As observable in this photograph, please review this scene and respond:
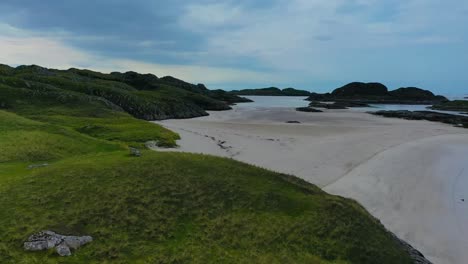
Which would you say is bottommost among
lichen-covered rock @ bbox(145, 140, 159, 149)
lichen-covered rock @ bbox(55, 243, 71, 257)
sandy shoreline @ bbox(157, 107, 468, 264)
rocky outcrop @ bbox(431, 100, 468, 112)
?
sandy shoreline @ bbox(157, 107, 468, 264)

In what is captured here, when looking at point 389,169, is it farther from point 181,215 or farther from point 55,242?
point 55,242

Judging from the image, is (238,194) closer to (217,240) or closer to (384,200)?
(217,240)

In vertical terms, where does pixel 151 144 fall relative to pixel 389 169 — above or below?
above

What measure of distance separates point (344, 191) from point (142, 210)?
61.8 feet

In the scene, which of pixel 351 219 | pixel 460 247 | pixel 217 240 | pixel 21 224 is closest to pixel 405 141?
pixel 460 247

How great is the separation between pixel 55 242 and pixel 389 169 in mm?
32618

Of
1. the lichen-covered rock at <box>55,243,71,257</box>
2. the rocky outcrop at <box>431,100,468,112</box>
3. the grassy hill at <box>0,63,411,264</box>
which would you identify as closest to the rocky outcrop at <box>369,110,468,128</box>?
the rocky outcrop at <box>431,100,468,112</box>

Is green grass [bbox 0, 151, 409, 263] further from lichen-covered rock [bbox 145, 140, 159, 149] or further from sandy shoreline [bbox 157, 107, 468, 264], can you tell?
lichen-covered rock [bbox 145, 140, 159, 149]

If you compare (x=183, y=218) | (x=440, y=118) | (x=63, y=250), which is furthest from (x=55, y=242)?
(x=440, y=118)

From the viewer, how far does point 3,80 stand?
263 ft

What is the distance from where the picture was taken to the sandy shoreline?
74.8 feet

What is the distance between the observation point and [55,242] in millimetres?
13430

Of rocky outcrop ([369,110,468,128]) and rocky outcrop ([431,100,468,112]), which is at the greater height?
rocky outcrop ([431,100,468,112])

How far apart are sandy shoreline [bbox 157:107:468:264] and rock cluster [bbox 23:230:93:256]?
56.7 feet
